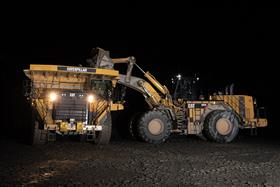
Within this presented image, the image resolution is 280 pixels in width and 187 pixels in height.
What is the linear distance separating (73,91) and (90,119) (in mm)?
1101

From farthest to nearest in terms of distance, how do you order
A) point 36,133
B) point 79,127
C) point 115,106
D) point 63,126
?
→ point 115,106, point 36,133, point 79,127, point 63,126

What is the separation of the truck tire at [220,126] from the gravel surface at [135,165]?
1.80m

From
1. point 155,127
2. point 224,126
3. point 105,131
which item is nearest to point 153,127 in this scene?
point 155,127

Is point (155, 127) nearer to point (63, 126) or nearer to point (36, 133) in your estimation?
point (63, 126)

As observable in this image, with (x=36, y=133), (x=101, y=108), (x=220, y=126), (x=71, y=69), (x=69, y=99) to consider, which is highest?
(x=71, y=69)

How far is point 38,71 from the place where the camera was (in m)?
10.8

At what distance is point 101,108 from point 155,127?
92.1 inches

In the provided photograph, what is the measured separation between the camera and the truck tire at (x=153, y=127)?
41.0 feet

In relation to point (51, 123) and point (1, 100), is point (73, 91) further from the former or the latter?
point (1, 100)

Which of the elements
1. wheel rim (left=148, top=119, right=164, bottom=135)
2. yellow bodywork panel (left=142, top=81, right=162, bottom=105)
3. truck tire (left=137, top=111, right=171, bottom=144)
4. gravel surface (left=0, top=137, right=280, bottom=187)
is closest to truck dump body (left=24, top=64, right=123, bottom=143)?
gravel surface (left=0, top=137, right=280, bottom=187)

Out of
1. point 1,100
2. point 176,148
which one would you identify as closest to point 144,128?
point 176,148

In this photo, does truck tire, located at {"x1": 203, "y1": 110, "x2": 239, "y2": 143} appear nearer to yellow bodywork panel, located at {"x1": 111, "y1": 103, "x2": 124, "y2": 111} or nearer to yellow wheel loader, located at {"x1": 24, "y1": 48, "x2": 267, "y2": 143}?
yellow wheel loader, located at {"x1": 24, "y1": 48, "x2": 267, "y2": 143}

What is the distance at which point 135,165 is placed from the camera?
26.7 ft

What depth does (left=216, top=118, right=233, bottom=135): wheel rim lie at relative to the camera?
13.6 meters
